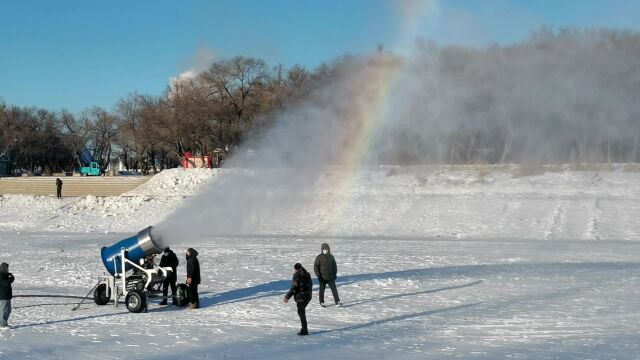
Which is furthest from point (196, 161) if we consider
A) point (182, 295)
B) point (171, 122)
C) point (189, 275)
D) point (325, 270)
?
point (325, 270)

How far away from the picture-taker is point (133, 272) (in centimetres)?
1931

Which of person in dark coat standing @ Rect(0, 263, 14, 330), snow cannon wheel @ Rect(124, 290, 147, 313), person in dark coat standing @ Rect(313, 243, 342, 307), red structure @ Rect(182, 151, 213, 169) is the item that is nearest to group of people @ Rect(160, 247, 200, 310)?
snow cannon wheel @ Rect(124, 290, 147, 313)

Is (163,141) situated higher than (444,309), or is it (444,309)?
(163,141)

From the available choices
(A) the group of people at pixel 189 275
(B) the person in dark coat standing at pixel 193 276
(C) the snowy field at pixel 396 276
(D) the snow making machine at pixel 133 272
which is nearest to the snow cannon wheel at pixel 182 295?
(D) the snow making machine at pixel 133 272

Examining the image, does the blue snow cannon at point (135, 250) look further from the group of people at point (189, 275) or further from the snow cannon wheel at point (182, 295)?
the snow cannon wheel at point (182, 295)

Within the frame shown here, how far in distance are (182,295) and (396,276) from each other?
7306 mm

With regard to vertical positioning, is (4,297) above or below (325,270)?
below

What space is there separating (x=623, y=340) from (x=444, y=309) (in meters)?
4.70

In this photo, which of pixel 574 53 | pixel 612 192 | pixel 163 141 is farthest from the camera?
pixel 163 141

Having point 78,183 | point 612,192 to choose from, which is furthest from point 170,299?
point 78,183

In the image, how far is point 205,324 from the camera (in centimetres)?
1666

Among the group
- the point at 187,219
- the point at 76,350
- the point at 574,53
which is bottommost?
the point at 76,350

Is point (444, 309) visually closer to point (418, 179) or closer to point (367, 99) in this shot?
point (367, 99)

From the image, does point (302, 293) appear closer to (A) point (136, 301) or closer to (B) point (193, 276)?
(B) point (193, 276)
